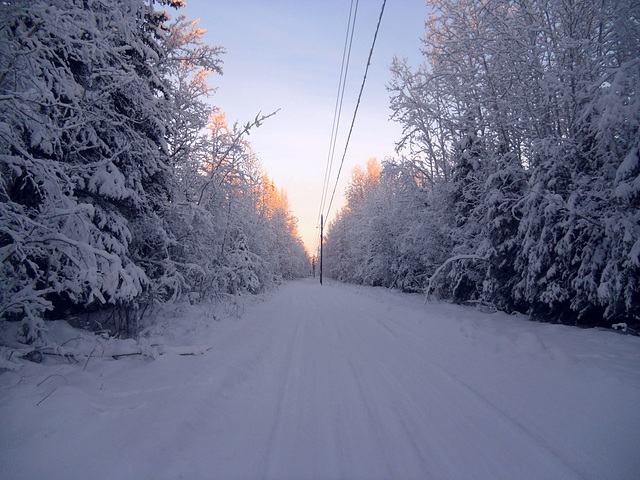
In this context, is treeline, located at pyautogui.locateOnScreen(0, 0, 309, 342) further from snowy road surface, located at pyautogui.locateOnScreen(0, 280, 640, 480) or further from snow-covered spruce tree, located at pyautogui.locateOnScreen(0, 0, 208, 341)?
snowy road surface, located at pyautogui.locateOnScreen(0, 280, 640, 480)

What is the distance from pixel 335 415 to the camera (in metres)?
2.93

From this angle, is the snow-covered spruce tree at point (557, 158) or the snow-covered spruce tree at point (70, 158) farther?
the snow-covered spruce tree at point (557, 158)

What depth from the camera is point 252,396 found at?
132 inches

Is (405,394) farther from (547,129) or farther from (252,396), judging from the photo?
(547,129)

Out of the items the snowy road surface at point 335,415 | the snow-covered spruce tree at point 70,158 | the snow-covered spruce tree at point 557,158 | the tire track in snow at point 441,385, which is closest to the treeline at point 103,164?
the snow-covered spruce tree at point 70,158

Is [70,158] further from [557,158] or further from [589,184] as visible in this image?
[589,184]

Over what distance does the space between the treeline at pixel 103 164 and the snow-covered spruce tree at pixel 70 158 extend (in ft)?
0.07

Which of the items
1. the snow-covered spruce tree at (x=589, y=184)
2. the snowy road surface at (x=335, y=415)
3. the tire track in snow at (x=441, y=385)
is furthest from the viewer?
the snow-covered spruce tree at (x=589, y=184)

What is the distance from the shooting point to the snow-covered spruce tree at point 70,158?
3242 mm

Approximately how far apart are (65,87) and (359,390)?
535cm

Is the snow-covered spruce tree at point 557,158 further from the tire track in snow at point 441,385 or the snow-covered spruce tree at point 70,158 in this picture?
the snow-covered spruce tree at point 70,158

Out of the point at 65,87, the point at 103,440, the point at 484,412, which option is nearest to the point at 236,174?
the point at 65,87

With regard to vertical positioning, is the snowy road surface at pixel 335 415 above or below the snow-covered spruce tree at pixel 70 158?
below

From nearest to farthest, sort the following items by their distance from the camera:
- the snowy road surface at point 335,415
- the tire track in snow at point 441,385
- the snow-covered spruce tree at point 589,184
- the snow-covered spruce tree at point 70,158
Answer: the snowy road surface at point 335,415 < the tire track in snow at point 441,385 < the snow-covered spruce tree at point 70,158 < the snow-covered spruce tree at point 589,184
